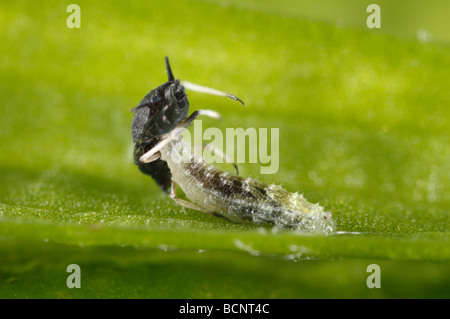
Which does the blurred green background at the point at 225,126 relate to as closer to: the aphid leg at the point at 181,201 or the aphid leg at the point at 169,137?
the aphid leg at the point at 181,201

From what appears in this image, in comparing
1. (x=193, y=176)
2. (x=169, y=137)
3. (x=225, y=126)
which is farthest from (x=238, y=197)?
(x=225, y=126)

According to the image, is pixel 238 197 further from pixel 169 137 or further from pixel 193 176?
pixel 169 137

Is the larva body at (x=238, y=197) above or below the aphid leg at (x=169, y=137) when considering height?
below

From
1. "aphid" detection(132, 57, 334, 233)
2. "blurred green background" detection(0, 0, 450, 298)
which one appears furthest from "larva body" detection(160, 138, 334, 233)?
"blurred green background" detection(0, 0, 450, 298)

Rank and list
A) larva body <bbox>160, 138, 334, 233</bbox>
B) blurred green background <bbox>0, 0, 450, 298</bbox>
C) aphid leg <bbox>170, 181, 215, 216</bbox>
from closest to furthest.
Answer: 1. larva body <bbox>160, 138, 334, 233</bbox>
2. blurred green background <bbox>0, 0, 450, 298</bbox>
3. aphid leg <bbox>170, 181, 215, 216</bbox>

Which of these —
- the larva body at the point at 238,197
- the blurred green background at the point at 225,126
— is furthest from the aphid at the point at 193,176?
the blurred green background at the point at 225,126

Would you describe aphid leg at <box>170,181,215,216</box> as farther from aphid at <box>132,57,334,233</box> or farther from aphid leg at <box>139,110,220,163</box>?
aphid leg at <box>139,110,220,163</box>
